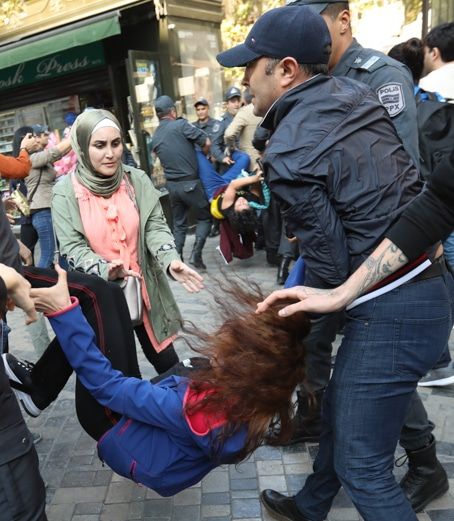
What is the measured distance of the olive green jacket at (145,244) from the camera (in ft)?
8.75

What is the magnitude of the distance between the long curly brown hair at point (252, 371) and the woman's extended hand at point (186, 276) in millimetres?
774

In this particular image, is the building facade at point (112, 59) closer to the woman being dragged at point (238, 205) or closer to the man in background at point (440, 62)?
the woman being dragged at point (238, 205)

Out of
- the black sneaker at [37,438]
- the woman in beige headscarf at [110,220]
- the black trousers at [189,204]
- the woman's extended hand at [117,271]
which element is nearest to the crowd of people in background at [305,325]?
the woman's extended hand at [117,271]

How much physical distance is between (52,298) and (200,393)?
586mm

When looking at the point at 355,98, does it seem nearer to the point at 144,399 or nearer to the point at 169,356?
the point at 144,399

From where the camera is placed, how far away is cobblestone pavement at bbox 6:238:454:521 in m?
2.41

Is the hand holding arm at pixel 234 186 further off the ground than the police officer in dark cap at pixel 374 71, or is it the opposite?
the police officer in dark cap at pixel 374 71

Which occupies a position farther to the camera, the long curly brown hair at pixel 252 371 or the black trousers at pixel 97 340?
the black trousers at pixel 97 340

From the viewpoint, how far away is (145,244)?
2.89m

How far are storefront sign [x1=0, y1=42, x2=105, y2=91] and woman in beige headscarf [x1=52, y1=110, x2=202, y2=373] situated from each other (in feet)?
23.7

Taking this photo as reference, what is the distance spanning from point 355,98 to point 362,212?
1.20 feet

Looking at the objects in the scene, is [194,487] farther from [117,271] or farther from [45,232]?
[45,232]

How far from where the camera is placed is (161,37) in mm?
8320

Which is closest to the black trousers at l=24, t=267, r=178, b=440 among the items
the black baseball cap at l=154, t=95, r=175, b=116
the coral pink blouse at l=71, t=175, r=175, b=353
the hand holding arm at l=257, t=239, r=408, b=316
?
the coral pink blouse at l=71, t=175, r=175, b=353
